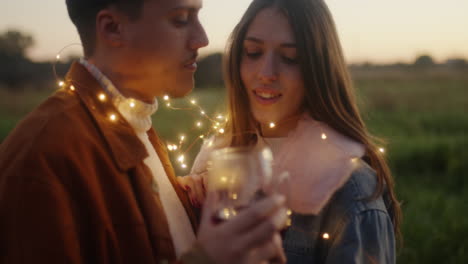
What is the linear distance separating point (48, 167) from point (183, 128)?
11.3 metres

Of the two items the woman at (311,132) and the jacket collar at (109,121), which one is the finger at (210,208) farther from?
the woman at (311,132)

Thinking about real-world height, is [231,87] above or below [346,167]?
above

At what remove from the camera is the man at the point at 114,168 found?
1.60 metres

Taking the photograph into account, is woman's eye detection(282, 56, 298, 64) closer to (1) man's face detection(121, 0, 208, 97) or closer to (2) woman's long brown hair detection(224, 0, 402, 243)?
(2) woman's long brown hair detection(224, 0, 402, 243)

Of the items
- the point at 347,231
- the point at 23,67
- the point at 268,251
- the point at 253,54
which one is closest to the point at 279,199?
the point at 268,251

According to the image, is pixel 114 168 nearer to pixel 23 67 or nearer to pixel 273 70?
pixel 273 70

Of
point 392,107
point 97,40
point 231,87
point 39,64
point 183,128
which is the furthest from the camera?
point 39,64

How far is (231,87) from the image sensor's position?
10.5 ft

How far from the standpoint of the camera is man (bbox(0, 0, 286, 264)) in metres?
1.60

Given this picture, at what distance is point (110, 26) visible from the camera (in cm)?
211

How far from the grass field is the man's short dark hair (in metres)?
1.73

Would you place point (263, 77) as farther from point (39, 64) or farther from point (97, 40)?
point (39, 64)

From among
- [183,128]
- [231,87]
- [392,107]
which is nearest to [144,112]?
[231,87]

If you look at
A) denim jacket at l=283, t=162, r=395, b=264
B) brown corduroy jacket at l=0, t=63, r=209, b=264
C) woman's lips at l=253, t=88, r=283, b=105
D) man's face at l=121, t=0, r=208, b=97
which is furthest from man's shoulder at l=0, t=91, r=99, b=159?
denim jacket at l=283, t=162, r=395, b=264
